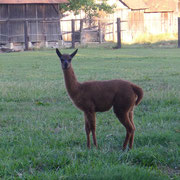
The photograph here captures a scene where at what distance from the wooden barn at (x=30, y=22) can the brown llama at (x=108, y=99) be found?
29.9 metres

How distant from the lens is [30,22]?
118 ft

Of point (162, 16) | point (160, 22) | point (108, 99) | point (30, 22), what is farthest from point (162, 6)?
point (108, 99)

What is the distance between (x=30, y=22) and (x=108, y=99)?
3185cm

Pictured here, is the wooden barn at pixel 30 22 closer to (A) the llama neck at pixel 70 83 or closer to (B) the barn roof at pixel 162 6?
(B) the barn roof at pixel 162 6

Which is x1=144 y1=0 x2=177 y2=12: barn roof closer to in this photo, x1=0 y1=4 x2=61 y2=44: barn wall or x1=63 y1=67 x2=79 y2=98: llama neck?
x1=0 y1=4 x2=61 y2=44: barn wall

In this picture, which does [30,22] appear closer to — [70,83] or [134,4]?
[134,4]

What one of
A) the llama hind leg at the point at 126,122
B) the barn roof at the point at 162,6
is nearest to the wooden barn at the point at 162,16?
the barn roof at the point at 162,6

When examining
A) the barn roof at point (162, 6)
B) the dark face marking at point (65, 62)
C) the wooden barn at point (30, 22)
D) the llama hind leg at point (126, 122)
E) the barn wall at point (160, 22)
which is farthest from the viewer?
the barn roof at point (162, 6)

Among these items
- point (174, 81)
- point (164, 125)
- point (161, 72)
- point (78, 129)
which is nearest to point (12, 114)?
point (78, 129)

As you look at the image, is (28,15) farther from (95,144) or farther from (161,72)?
(95,144)

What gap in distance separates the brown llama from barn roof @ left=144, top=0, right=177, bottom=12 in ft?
170

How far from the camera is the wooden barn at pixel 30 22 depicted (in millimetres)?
35469

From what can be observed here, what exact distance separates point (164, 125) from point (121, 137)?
3.30 feet

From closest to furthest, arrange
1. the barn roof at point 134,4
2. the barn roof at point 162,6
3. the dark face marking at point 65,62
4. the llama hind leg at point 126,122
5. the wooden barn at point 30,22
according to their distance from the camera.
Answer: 1. the llama hind leg at point 126,122
2. the dark face marking at point 65,62
3. the wooden barn at point 30,22
4. the barn roof at point 134,4
5. the barn roof at point 162,6
